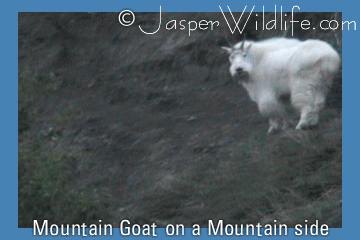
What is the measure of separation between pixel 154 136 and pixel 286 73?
113 inches

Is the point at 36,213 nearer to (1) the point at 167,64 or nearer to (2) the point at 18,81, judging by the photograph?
(2) the point at 18,81

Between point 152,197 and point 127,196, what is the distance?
55cm

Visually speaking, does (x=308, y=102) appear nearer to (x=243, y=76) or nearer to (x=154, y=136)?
(x=243, y=76)

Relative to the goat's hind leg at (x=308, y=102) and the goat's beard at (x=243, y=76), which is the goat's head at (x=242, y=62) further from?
the goat's hind leg at (x=308, y=102)

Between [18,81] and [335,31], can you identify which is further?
[335,31]

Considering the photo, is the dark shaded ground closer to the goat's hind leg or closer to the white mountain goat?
the goat's hind leg

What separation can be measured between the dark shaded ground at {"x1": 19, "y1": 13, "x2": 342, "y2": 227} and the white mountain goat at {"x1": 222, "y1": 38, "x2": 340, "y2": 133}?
0.30 meters

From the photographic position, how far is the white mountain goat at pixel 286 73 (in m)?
9.79

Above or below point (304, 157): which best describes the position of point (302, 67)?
above

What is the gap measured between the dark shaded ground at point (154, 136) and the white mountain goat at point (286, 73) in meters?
0.30

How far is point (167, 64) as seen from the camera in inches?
547

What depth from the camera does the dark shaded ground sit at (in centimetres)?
838

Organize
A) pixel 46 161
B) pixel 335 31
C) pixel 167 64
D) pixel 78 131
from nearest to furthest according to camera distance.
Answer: pixel 46 161
pixel 335 31
pixel 78 131
pixel 167 64

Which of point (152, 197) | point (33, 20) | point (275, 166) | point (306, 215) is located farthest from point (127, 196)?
point (33, 20)
